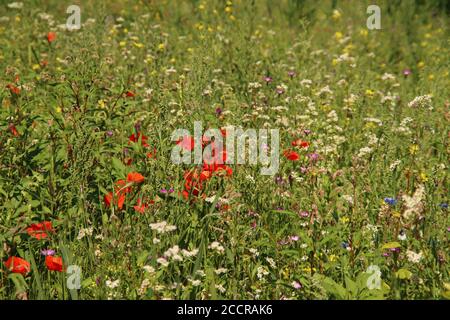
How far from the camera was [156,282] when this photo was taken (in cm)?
253

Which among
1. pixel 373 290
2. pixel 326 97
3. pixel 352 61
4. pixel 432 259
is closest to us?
pixel 373 290

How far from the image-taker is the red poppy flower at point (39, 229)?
2793mm

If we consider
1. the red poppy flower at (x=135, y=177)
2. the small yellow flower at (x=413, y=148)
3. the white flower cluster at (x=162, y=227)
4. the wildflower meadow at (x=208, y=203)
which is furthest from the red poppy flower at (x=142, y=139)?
the small yellow flower at (x=413, y=148)

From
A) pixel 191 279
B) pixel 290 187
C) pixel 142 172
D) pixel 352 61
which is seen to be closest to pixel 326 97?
pixel 352 61

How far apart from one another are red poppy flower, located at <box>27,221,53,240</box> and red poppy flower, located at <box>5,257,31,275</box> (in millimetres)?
179

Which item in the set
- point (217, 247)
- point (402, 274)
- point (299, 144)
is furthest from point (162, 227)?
point (299, 144)

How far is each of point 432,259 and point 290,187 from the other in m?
1.01

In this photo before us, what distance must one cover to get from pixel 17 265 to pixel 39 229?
0.76ft

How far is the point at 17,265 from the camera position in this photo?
2635 mm

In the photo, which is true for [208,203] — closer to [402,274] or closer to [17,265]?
[17,265]

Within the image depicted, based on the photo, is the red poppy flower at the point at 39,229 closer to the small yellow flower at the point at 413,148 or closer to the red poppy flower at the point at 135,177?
the red poppy flower at the point at 135,177

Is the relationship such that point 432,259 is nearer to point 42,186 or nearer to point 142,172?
point 142,172

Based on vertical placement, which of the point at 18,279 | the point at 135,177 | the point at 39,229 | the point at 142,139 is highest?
the point at 142,139

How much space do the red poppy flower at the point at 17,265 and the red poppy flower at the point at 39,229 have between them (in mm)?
179
